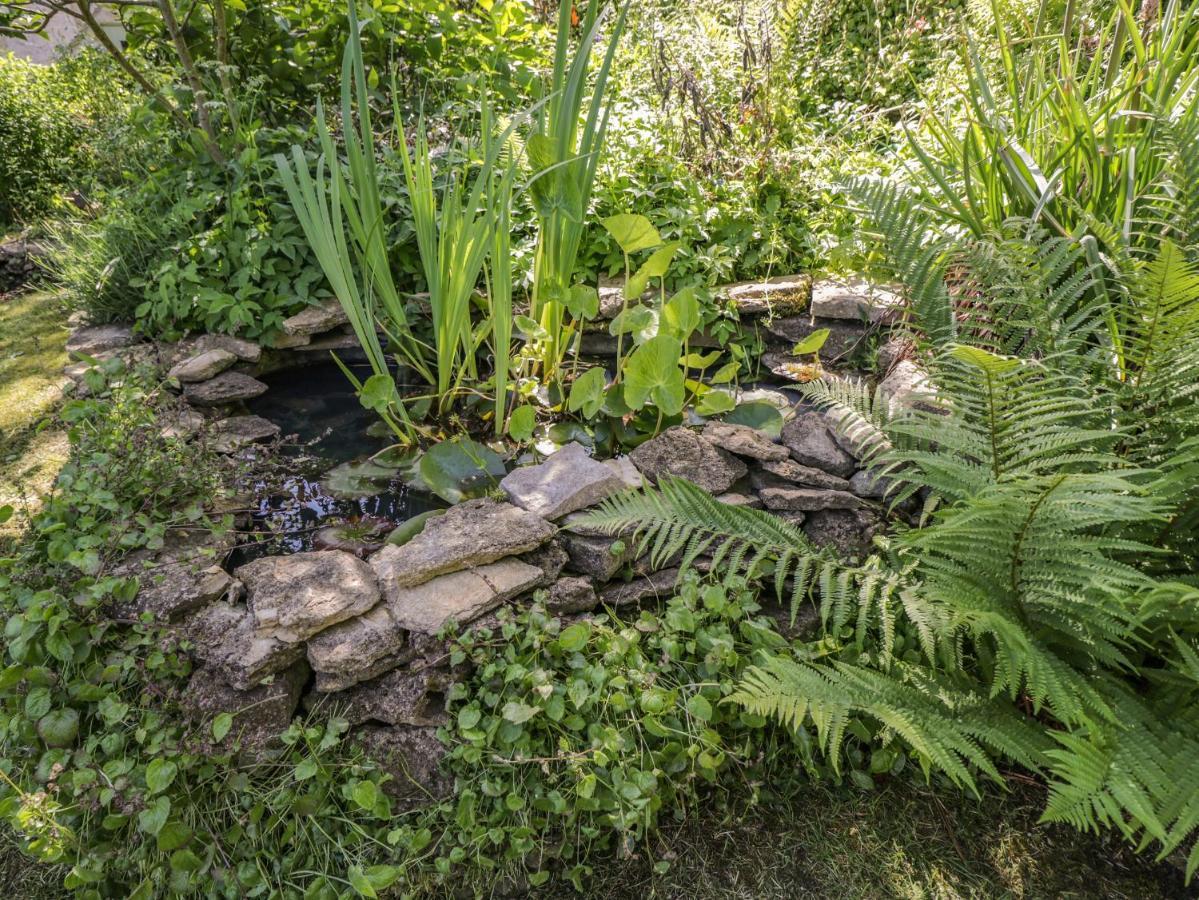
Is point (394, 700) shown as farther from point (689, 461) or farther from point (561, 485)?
point (689, 461)

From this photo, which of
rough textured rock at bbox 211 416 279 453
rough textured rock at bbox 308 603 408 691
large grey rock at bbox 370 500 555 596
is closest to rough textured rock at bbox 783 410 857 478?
large grey rock at bbox 370 500 555 596

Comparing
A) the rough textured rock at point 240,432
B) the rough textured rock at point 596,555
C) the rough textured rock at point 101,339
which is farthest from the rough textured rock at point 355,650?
the rough textured rock at point 101,339

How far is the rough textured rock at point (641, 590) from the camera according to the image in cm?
175

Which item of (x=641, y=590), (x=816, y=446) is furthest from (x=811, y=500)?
(x=641, y=590)

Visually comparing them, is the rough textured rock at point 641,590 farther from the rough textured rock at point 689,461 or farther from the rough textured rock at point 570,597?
the rough textured rock at point 689,461

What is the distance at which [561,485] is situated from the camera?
72.6 inches

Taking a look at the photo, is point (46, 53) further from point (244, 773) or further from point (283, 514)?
point (244, 773)

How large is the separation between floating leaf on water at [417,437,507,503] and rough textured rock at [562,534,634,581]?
350mm

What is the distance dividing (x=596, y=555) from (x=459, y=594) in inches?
13.2

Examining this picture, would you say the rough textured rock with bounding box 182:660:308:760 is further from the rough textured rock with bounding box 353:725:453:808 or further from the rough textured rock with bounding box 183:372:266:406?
the rough textured rock with bounding box 183:372:266:406

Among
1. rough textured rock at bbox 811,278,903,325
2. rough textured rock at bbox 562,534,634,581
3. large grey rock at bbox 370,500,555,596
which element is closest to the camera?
large grey rock at bbox 370,500,555,596

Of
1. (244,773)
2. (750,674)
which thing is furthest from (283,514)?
(750,674)

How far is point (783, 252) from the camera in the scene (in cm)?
271

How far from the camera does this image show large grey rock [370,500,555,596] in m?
1.62
